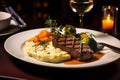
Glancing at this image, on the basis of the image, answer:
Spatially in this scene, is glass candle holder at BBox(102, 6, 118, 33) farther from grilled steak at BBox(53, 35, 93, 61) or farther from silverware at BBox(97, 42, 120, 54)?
grilled steak at BBox(53, 35, 93, 61)

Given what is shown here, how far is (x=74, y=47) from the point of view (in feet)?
3.97

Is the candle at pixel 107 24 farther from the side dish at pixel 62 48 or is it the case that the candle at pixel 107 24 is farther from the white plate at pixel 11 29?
the white plate at pixel 11 29

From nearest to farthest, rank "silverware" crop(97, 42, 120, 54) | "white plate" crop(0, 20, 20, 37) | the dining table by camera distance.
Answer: the dining table, "silverware" crop(97, 42, 120, 54), "white plate" crop(0, 20, 20, 37)

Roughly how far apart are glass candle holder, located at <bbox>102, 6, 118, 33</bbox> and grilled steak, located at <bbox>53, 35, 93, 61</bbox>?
458 mm

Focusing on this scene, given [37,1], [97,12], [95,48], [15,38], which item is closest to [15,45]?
[15,38]

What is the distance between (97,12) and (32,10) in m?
0.98

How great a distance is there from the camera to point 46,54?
1184 mm

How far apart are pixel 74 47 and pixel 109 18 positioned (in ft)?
1.97

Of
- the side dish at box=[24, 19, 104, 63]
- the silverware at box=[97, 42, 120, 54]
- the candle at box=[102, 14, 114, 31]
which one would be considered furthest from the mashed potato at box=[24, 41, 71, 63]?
the candle at box=[102, 14, 114, 31]

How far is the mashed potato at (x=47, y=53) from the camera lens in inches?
46.2

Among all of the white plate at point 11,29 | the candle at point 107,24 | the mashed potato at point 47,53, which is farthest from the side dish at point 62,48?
the candle at point 107,24

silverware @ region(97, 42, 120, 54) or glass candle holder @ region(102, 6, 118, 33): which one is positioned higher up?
glass candle holder @ region(102, 6, 118, 33)

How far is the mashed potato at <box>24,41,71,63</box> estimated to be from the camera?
1.17 meters

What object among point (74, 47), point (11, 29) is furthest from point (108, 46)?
point (11, 29)
